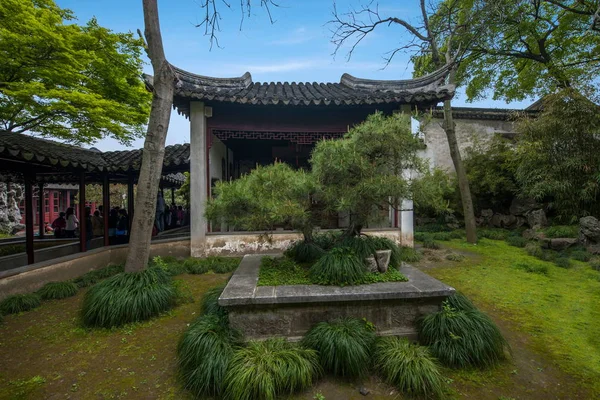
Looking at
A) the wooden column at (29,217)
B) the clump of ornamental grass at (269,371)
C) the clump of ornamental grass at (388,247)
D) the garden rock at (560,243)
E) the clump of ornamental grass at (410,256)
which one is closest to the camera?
the clump of ornamental grass at (269,371)

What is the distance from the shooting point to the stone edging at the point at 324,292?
3012 millimetres

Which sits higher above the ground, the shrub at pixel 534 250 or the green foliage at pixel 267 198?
the green foliage at pixel 267 198

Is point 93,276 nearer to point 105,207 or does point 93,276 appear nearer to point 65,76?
point 105,207

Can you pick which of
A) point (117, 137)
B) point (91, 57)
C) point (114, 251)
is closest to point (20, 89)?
point (91, 57)

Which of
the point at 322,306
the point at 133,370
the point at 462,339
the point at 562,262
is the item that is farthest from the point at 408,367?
the point at 562,262

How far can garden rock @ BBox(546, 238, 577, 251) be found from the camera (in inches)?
296

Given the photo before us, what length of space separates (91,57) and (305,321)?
10.4m

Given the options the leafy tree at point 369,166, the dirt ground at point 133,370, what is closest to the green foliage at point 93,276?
the dirt ground at point 133,370

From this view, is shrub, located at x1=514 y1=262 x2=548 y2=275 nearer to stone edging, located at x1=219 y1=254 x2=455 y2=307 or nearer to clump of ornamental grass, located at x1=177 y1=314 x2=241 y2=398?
stone edging, located at x1=219 y1=254 x2=455 y2=307

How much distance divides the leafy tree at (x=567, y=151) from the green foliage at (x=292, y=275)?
7.18 metres

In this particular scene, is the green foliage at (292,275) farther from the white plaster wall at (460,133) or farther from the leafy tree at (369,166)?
the white plaster wall at (460,133)

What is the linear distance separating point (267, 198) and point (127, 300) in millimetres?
2556

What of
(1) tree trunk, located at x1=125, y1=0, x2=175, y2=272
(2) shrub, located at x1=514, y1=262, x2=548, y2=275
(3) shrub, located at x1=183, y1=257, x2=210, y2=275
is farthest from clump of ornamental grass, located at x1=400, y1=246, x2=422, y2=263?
(1) tree trunk, located at x1=125, y1=0, x2=175, y2=272

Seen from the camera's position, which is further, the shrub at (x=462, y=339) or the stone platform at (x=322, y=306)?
the stone platform at (x=322, y=306)
